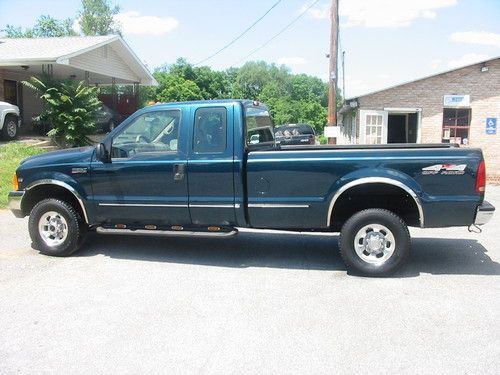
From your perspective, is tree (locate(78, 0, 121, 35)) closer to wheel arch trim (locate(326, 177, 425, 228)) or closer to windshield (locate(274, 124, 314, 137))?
windshield (locate(274, 124, 314, 137))

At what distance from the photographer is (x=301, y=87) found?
9362 cm

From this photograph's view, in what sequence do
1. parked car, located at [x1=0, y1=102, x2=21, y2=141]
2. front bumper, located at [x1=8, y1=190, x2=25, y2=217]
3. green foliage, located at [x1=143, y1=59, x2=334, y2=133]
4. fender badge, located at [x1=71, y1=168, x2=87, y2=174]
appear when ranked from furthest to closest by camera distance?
green foliage, located at [x1=143, y1=59, x2=334, y2=133]
parked car, located at [x1=0, y1=102, x2=21, y2=141]
front bumper, located at [x1=8, y1=190, x2=25, y2=217]
fender badge, located at [x1=71, y1=168, x2=87, y2=174]

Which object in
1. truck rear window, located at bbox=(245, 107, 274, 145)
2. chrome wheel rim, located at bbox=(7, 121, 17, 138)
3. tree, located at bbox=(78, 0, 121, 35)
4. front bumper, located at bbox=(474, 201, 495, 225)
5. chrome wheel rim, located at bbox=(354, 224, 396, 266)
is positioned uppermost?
tree, located at bbox=(78, 0, 121, 35)

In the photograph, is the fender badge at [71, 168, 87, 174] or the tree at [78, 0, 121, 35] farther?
the tree at [78, 0, 121, 35]

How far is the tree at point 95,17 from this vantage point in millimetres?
50531

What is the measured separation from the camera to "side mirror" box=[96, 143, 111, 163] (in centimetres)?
597

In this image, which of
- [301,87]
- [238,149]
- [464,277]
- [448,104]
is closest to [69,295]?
[238,149]

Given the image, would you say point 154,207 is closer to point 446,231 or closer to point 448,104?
point 446,231

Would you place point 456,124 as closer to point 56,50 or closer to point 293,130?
point 293,130

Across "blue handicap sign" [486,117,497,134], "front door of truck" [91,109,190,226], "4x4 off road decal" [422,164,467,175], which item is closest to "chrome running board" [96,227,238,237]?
"front door of truck" [91,109,190,226]

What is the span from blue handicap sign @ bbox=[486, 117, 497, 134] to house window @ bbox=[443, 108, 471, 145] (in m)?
0.64

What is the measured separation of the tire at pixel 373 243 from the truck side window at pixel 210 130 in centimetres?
177

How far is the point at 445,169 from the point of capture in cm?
526

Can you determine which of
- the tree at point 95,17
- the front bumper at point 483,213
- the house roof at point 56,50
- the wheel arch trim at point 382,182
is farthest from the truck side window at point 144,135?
the tree at point 95,17
